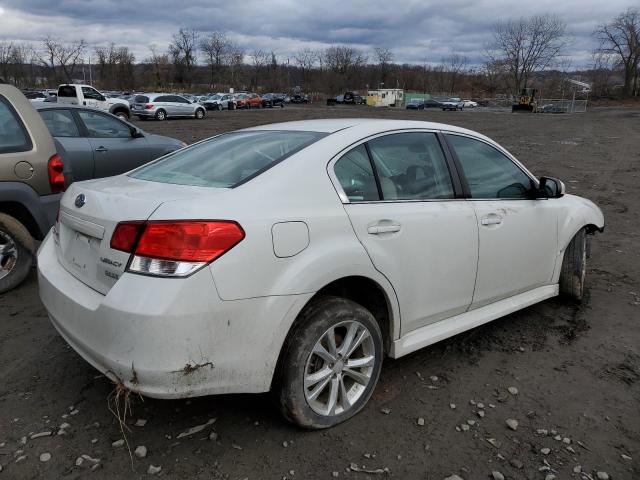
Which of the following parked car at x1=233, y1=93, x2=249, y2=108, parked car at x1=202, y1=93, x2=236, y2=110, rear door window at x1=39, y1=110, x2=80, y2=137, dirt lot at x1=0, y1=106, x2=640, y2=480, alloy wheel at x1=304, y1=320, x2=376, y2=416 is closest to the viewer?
dirt lot at x1=0, y1=106, x2=640, y2=480

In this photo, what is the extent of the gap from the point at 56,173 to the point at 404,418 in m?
3.70

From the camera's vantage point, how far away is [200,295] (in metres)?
2.20

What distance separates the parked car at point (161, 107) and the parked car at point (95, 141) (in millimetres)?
25482

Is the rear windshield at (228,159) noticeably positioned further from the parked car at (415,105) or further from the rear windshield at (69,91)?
the parked car at (415,105)

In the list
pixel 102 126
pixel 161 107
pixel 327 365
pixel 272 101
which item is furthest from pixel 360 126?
pixel 272 101

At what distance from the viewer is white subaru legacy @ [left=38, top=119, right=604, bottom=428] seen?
7.36ft

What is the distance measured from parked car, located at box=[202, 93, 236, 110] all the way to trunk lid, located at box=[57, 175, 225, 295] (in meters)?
47.4

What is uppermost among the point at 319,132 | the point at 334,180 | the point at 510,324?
the point at 319,132

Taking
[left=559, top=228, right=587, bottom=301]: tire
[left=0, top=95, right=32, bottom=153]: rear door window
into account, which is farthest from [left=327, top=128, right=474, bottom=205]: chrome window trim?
[left=0, top=95, right=32, bottom=153]: rear door window

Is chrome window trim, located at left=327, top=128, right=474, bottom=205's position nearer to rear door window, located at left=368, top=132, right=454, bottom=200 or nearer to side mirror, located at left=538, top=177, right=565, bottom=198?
rear door window, located at left=368, top=132, right=454, bottom=200

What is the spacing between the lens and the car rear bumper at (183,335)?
2.19 m

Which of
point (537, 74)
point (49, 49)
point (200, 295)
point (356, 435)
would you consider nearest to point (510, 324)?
point (356, 435)

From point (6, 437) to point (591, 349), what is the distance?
3.71 metres

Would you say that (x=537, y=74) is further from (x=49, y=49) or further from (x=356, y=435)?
(x=356, y=435)
